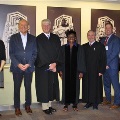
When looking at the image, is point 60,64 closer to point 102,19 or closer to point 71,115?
point 71,115

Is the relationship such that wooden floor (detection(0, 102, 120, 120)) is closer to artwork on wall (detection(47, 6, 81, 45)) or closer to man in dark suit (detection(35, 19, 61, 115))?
man in dark suit (detection(35, 19, 61, 115))

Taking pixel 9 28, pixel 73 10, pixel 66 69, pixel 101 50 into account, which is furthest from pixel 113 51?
pixel 9 28

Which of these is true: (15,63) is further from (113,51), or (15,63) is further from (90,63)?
(113,51)

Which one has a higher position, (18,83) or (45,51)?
(45,51)

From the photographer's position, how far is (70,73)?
386 cm

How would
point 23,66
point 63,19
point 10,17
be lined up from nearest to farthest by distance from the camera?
point 23,66, point 10,17, point 63,19

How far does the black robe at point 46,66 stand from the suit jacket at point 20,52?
0.36ft

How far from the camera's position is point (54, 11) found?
199 inches

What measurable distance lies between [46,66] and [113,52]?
1.30 m

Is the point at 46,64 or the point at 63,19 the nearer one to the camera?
the point at 46,64

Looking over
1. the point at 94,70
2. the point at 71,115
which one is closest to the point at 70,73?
the point at 94,70

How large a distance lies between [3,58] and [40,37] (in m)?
0.71

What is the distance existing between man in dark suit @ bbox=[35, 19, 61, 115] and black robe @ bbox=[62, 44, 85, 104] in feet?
0.55

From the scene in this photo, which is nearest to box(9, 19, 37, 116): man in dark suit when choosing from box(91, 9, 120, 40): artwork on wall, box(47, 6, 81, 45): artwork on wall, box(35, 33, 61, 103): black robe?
box(35, 33, 61, 103): black robe
